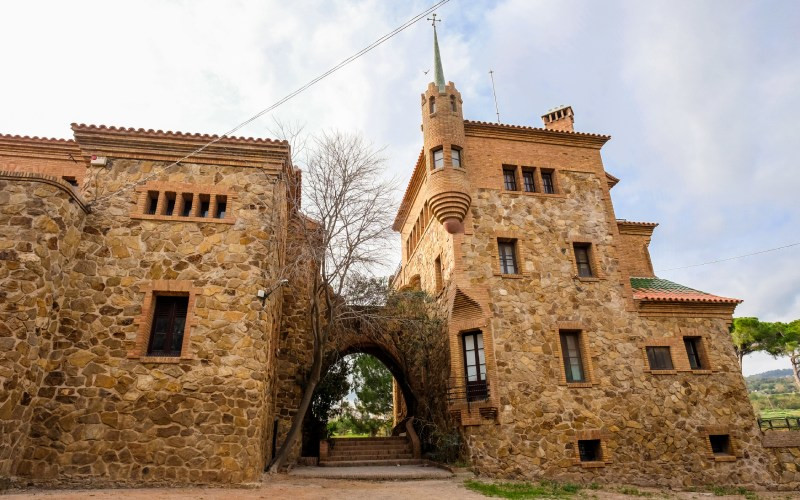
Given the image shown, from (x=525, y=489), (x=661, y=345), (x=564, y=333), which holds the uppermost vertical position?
(x=564, y=333)

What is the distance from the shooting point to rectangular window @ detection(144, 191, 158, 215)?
10.8m

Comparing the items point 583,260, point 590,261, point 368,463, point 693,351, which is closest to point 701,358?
point 693,351

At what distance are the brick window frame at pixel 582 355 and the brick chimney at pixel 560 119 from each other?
9.52 metres

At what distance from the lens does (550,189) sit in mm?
15641

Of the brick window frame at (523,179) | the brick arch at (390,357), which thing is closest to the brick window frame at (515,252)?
the brick window frame at (523,179)

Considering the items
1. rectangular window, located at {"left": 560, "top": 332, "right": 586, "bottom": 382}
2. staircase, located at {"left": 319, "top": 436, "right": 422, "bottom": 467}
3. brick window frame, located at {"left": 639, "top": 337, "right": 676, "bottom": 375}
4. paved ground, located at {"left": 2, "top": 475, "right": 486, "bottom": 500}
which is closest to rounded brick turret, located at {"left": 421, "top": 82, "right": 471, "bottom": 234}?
rectangular window, located at {"left": 560, "top": 332, "right": 586, "bottom": 382}

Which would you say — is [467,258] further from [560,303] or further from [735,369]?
[735,369]

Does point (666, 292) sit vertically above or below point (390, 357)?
above

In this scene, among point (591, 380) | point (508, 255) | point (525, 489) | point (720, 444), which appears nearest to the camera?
point (525, 489)

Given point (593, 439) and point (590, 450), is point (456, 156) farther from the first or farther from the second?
point (590, 450)

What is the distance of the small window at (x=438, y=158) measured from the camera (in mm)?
14742

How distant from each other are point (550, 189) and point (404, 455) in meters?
10.8

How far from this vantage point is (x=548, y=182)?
15.8m

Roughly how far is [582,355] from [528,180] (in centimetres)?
634
